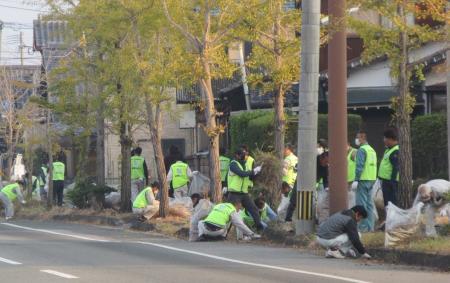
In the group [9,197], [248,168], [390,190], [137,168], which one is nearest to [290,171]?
[248,168]

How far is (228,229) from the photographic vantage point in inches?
758

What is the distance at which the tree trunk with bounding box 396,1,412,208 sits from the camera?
674 inches

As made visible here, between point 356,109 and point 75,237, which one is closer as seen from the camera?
point 75,237

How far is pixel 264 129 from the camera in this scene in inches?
1001

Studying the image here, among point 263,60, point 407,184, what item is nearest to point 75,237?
point 263,60

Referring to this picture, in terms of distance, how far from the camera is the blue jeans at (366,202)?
1750 cm

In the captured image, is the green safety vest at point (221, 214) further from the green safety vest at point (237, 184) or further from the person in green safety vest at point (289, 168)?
the person in green safety vest at point (289, 168)

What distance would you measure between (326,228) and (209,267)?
2.43m

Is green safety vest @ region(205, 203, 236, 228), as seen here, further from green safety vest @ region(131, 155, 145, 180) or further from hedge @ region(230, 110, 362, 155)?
green safety vest @ region(131, 155, 145, 180)

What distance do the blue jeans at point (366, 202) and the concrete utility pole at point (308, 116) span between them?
90 centimetres

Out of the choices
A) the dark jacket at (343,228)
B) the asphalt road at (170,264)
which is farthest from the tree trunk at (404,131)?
the asphalt road at (170,264)

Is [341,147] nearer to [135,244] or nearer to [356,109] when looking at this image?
[135,244]

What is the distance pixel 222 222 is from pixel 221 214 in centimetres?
19

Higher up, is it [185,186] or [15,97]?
[15,97]
